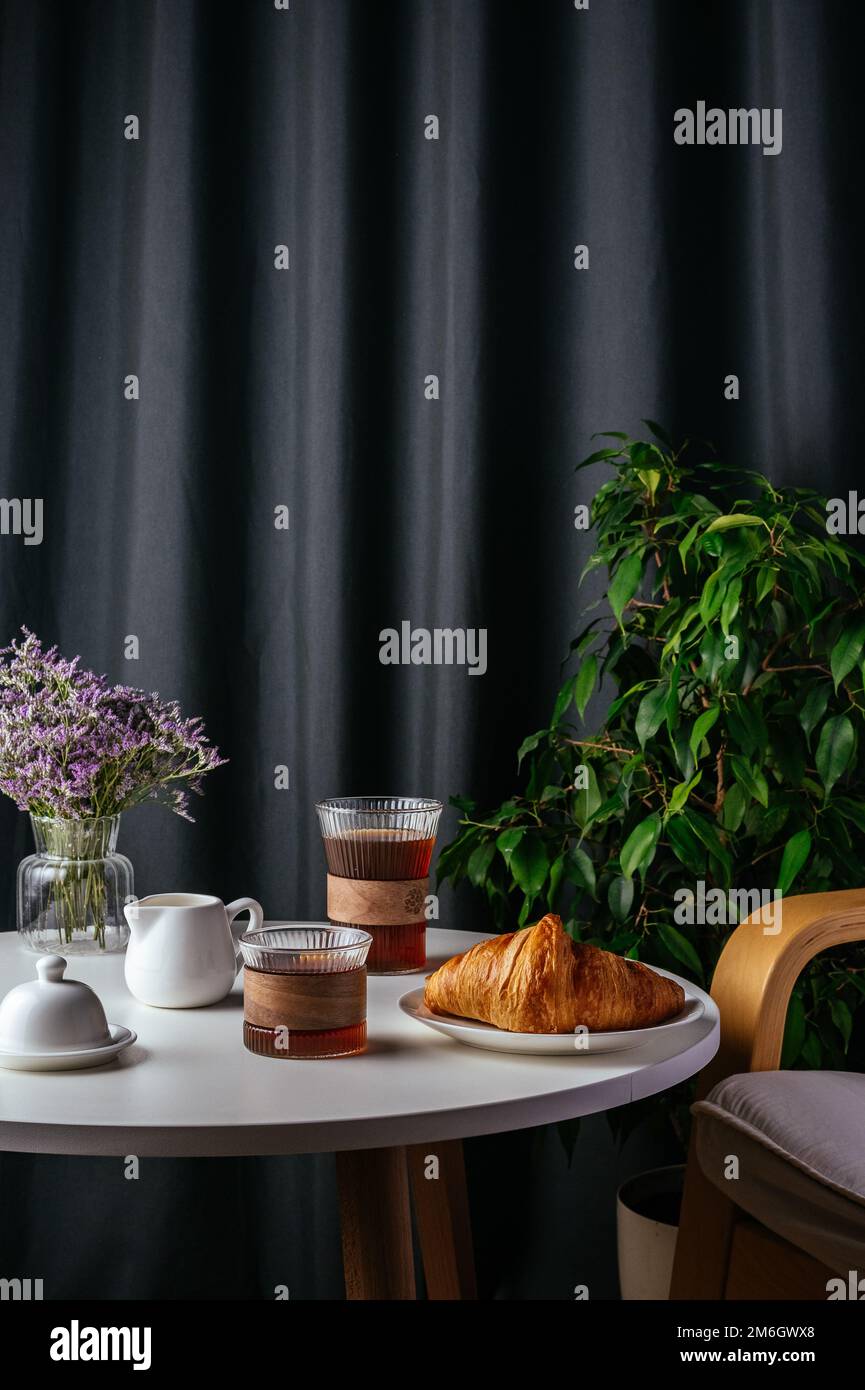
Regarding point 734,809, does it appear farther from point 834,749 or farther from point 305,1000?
point 305,1000

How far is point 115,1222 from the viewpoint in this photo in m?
1.98

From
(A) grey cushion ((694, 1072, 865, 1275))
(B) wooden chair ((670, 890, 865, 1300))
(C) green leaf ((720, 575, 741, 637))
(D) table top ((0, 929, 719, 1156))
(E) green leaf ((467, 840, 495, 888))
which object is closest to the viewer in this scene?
(D) table top ((0, 929, 719, 1156))

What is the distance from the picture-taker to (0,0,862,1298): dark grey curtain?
1967mm

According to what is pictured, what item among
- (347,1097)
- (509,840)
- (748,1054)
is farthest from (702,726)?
(347,1097)

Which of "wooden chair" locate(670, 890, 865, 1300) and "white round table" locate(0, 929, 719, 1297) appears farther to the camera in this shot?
"wooden chair" locate(670, 890, 865, 1300)

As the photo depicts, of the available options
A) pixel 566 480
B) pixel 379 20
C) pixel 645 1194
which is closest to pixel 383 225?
pixel 379 20

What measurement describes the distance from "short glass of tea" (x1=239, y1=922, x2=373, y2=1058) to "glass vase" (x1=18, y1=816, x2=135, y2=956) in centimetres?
41

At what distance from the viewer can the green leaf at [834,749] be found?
1550 millimetres

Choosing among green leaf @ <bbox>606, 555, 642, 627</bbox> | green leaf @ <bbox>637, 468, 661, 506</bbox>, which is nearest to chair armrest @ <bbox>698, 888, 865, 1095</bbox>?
green leaf @ <bbox>606, 555, 642, 627</bbox>

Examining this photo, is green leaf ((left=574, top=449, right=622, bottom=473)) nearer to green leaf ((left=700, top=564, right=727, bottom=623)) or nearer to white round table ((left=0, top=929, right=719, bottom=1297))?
green leaf ((left=700, top=564, right=727, bottom=623))

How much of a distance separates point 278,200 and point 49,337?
0.43 metres

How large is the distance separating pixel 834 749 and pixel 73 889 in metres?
0.92
